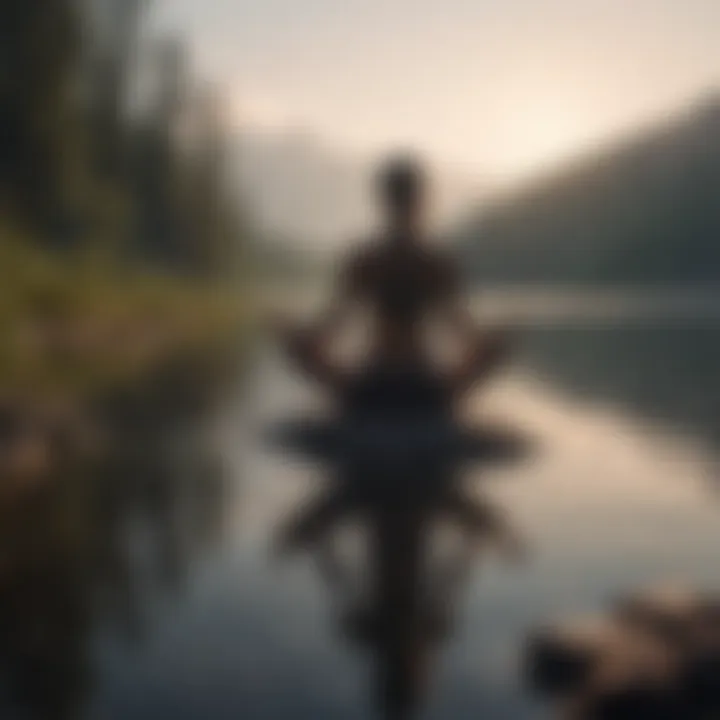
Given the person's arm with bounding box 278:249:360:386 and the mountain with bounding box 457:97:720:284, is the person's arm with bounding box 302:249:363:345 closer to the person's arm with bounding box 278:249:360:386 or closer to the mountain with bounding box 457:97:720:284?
the person's arm with bounding box 278:249:360:386

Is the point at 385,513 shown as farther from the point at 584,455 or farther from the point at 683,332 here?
the point at 683,332

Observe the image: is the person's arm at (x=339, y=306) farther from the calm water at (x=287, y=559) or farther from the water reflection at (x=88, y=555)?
the water reflection at (x=88, y=555)

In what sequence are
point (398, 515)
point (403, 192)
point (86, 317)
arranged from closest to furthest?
point (403, 192) < point (398, 515) < point (86, 317)

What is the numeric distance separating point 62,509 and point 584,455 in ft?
3.65

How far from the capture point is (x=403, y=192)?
1357 mm

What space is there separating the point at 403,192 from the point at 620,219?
0.53 m

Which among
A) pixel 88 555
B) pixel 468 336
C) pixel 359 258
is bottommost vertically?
pixel 88 555

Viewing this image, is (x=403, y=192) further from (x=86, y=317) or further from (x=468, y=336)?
(x=86, y=317)

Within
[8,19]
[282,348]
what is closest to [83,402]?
[282,348]

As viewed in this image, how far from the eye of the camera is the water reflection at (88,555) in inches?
43.7

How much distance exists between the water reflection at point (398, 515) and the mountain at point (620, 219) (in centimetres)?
35

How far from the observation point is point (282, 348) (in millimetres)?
1558

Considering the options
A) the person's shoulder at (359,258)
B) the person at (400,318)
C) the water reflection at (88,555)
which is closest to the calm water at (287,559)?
the water reflection at (88,555)

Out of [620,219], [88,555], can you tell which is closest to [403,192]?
[620,219]
